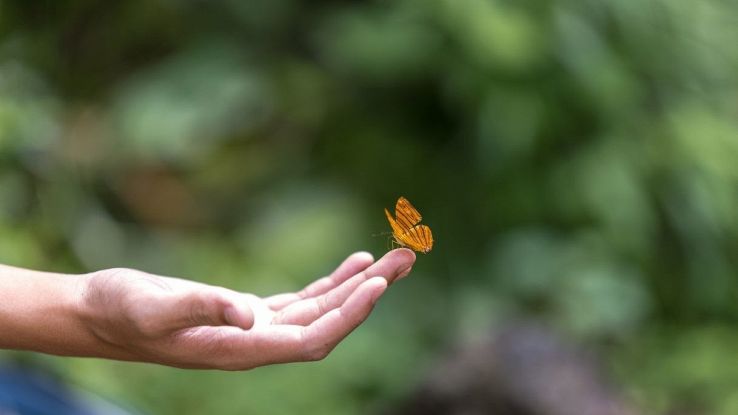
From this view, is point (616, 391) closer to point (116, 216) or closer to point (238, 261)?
point (238, 261)

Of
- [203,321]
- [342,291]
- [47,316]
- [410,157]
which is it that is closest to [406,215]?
[342,291]

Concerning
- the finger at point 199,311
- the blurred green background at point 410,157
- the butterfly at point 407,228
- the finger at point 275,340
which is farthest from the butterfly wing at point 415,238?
the blurred green background at point 410,157

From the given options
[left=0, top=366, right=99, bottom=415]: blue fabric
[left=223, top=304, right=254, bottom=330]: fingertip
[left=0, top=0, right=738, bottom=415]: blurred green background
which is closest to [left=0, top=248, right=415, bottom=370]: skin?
[left=223, top=304, right=254, bottom=330]: fingertip

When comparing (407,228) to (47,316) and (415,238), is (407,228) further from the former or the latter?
(47,316)

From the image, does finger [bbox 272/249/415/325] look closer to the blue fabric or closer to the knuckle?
the knuckle

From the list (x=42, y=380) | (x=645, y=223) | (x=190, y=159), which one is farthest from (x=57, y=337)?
(x=645, y=223)

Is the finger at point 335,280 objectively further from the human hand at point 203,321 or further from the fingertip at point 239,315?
the fingertip at point 239,315
